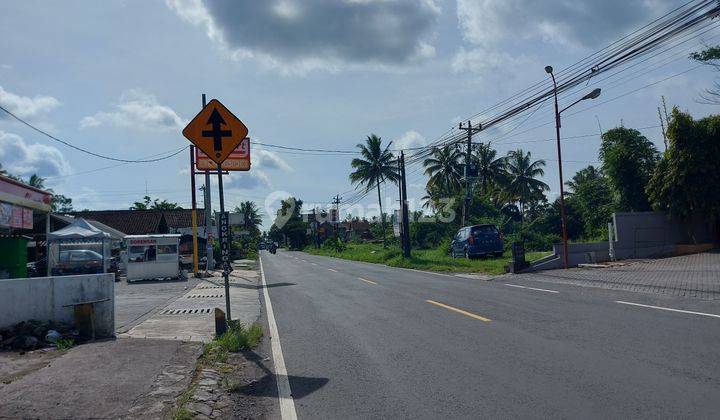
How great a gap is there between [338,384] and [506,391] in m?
1.87

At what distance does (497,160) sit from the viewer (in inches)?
2181

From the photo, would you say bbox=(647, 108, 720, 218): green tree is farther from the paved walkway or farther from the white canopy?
the white canopy

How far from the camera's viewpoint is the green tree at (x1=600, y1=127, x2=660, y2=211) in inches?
1113

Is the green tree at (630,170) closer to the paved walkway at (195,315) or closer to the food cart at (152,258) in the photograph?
→ the paved walkway at (195,315)

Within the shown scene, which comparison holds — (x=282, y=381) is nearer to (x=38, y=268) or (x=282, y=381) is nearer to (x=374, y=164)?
(x=38, y=268)

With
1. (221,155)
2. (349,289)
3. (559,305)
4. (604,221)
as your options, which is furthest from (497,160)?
(221,155)

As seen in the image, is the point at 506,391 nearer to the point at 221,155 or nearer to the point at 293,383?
the point at 293,383

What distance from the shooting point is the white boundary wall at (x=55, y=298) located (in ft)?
31.5

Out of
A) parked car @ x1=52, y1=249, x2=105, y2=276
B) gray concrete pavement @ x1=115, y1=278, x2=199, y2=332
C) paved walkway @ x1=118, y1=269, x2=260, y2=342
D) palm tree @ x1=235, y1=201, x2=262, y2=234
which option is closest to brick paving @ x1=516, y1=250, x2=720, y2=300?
paved walkway @ x1=118, y1=269, x2=260, y2=342

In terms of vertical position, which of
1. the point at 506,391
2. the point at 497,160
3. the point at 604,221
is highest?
the point at 497,160

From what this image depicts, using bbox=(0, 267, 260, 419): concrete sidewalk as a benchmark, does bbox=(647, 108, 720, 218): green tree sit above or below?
above

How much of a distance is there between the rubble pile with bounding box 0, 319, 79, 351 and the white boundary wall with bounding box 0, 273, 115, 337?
0.28 m

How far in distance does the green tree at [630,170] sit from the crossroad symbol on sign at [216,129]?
23.2 metres

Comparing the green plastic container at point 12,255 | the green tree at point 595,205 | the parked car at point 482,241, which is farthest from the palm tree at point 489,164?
the green plastic container at point 12,255
